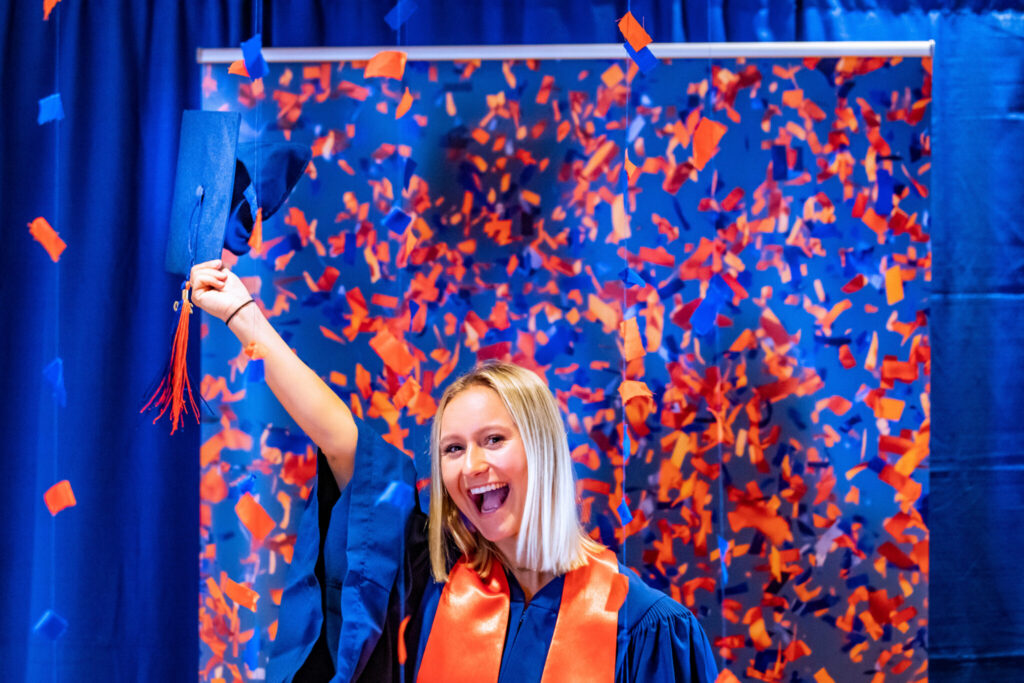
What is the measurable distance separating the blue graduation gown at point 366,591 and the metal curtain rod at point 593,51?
0.76 m

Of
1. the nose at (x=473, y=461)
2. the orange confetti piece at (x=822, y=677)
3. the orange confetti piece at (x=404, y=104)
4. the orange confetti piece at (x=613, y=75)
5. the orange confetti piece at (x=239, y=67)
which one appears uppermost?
the orange confetti piece at (x=239, y=67)

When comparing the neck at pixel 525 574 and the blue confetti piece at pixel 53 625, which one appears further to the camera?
the blue confetti piece at pixel 53 625

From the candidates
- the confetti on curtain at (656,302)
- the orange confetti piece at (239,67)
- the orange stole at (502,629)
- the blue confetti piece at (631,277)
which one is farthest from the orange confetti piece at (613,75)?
the orange stole at (502,629)

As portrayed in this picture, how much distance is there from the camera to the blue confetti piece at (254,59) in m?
1.69

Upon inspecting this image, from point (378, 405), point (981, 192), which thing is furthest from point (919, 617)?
point (378, 405)

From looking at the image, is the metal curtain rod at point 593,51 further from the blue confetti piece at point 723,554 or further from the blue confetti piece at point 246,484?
the blue confetti piece at point 723,554

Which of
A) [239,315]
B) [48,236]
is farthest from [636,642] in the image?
[48,236]

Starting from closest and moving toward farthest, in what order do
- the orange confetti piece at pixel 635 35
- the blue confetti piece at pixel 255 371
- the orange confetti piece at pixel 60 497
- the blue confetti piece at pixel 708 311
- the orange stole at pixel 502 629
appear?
the orange stole at pixel 502 629 < the blue confetti piece at pixel 255 371 < the orange confetti piece at pixel 635 35 < the blue confetti piece at pixel 708 311 < the orange confetti piece at pixel 60 497

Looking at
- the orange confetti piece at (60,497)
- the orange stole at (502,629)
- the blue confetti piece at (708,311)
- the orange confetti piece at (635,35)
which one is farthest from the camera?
the orange confetti piece at (60,497)

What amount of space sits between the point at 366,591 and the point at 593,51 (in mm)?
1130

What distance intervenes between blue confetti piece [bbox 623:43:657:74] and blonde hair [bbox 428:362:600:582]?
638mm

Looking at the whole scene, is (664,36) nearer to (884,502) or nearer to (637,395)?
(637,395)

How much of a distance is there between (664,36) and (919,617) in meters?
1.36

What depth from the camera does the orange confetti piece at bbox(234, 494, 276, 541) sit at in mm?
1771
